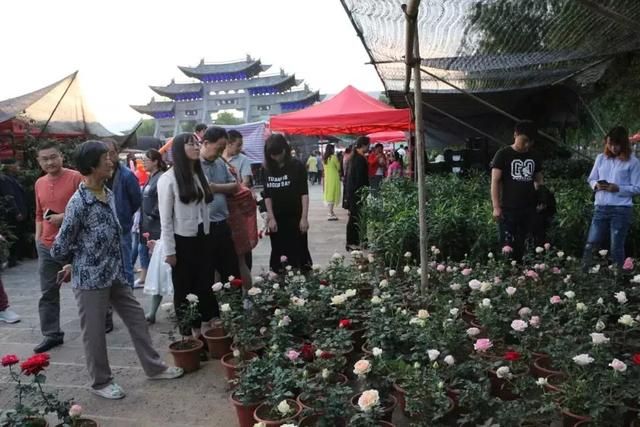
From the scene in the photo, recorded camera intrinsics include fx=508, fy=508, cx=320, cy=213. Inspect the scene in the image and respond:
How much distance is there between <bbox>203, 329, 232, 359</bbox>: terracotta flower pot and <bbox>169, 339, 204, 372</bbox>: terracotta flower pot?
120 mm

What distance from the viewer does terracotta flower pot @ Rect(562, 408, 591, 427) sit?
2.22m

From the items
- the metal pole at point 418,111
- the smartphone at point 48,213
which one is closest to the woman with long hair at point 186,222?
the smartphone at point 48,213

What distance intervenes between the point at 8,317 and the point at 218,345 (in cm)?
250

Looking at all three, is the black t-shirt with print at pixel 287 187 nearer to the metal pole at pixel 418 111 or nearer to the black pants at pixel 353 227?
the metal pole at pixel 418 111

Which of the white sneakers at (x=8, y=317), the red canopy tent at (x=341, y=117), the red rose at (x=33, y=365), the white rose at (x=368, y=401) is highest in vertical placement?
the red canopy tent at (x=341, y=117)

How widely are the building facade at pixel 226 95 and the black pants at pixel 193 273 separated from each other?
4209 cm

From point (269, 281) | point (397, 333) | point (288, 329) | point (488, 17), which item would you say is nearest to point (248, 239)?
point (269, 281)

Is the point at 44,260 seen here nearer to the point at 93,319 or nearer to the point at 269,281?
the point at 93,319

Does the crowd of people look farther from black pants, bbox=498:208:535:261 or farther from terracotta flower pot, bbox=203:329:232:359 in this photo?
terracotta flower pot, bbox=203:329:232:359

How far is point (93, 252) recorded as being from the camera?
3.11 metres

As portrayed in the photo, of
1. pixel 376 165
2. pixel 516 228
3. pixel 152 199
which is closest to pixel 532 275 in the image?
pixel 516 228

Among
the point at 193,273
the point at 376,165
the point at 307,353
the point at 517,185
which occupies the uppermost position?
the point at 376,165

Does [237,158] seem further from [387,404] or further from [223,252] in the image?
[387,404]

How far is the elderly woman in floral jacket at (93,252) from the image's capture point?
3062 millimetres
